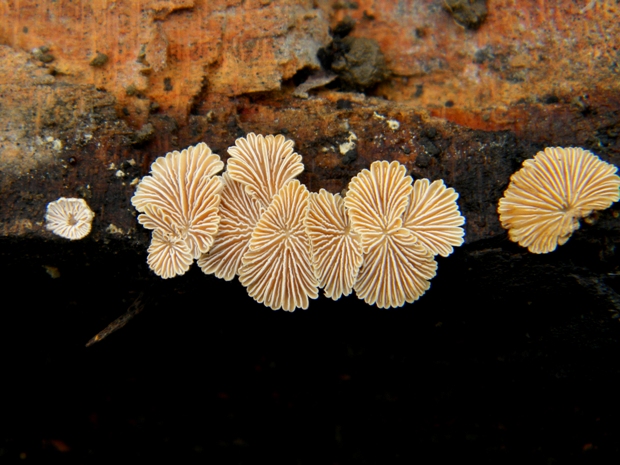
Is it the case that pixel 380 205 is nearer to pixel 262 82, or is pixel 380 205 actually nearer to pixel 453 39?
pixel 262 82

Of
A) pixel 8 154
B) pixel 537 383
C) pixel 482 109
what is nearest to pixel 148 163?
pixel 8 154

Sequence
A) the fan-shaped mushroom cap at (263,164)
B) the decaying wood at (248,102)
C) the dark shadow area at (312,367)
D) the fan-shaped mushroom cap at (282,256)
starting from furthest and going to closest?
the dark shadow area at (312,367) < the decaying wood at (248,102) < the fan-shaped mushroom cap at (263,164) < the fan-shaped mushroom cap at (282,256)

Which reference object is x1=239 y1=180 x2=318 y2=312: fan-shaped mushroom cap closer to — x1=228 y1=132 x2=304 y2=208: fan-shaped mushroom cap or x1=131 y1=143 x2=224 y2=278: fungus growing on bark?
x1=228 y1=132 x2=304 y2=208: fan-shaped mushroom cap

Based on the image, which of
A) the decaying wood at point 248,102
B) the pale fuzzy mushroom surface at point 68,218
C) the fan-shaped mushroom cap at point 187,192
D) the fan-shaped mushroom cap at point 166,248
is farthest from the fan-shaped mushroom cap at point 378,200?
the pale fuzzy mushroom surface at point 68,218

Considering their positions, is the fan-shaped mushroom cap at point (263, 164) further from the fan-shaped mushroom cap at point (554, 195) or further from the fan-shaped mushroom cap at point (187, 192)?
the fan-shaped mushroom cap at point (554, 195)

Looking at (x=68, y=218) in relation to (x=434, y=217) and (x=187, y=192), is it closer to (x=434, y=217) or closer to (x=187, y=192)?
(x=187, y=192)

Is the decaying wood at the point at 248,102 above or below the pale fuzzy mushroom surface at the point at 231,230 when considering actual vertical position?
above

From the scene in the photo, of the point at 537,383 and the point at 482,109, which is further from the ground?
the point at 482,109
